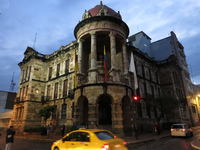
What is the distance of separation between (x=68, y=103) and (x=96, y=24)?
13.5 meters

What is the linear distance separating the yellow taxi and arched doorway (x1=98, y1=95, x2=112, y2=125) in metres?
11.9

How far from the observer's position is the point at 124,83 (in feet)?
55.4

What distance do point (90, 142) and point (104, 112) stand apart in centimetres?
1340

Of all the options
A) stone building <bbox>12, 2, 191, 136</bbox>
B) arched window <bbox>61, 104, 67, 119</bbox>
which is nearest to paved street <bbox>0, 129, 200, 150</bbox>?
stone building <bbox>12, 2, 191, 136</bbox>

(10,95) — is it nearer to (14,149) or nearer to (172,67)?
(14,149)

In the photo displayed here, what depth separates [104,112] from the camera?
61.2 feet

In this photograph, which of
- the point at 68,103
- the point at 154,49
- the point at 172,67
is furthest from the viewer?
the point at 154,49

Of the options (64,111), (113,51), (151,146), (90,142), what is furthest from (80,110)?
(90,142)

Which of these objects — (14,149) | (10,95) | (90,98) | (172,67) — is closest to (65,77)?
(90,98)

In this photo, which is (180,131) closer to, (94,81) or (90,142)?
(94,81)

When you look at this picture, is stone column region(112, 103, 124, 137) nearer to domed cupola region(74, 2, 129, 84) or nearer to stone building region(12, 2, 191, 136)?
stone building region(12, 2, 191, 136)

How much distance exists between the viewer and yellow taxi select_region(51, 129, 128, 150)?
5.22 metres

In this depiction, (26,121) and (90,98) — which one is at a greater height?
(90,98)

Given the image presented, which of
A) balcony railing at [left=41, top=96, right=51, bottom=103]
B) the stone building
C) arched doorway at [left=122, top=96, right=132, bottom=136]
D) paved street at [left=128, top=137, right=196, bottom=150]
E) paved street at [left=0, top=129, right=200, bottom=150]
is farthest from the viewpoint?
balcony railing at [left=41, top=96, right=51, bottom=103]
